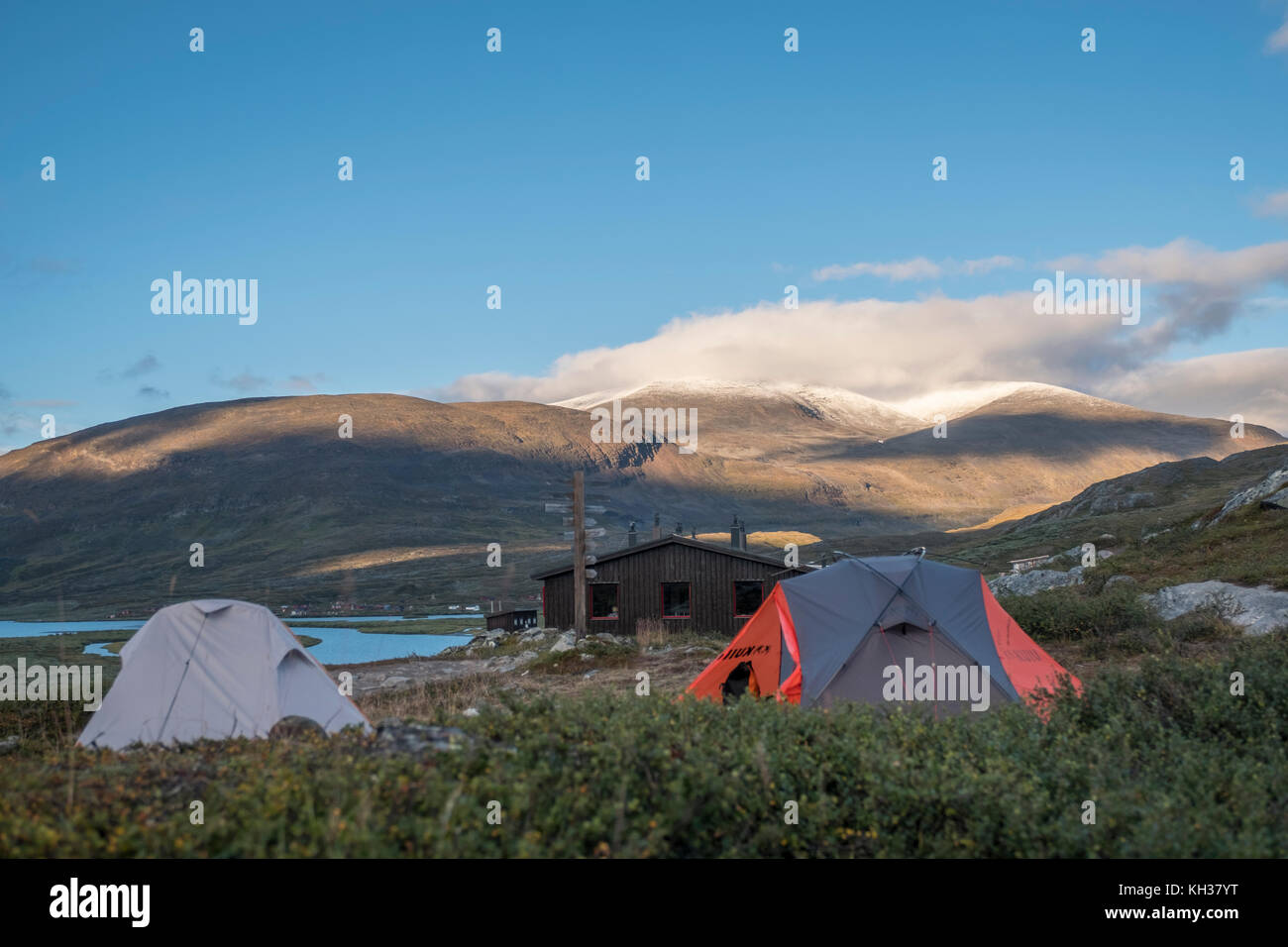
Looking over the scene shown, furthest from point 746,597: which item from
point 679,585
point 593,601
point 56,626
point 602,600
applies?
point 56,626

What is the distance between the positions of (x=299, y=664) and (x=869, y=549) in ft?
308

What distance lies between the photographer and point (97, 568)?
168 metres

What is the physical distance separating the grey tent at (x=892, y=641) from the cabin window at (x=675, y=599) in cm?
2064

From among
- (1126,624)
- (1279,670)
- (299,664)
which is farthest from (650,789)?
(1126,624)

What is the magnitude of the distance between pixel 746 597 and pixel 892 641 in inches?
865

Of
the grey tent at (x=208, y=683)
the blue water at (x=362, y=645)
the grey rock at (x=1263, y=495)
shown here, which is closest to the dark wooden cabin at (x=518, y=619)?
the blue water at (x=362, y=645)

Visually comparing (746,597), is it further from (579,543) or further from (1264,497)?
(1264,497)

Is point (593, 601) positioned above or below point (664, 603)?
above

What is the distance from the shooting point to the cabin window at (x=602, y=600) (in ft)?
118

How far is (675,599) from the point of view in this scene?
3588 centimetres

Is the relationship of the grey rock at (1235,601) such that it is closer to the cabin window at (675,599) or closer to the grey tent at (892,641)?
the grey tent at (892,641)

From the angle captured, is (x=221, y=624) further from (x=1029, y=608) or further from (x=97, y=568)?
(x=97, y=568)

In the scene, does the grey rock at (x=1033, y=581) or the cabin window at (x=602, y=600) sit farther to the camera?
the cabin window at (x=602, y=600)
